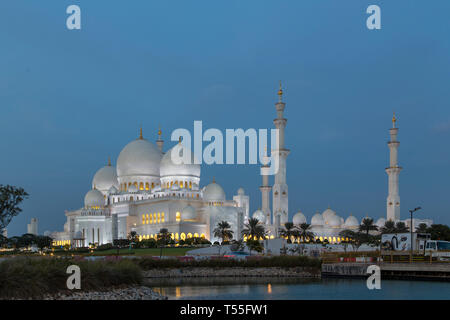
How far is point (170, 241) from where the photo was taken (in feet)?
258

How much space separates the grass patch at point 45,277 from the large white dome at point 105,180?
78815mm

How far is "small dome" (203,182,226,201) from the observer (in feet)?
301

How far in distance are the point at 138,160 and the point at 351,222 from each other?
4800cm

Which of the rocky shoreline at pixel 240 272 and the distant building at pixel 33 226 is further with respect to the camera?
the distant building at pixel 33 226

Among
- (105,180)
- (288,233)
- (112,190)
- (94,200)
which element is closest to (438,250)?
(288,233)

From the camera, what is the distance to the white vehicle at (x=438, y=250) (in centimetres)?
4597

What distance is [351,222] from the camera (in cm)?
12425

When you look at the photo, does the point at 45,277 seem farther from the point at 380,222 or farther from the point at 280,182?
the point at 380,222

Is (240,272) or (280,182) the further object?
(280,182)

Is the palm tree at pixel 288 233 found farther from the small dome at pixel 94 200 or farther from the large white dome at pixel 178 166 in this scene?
the small dome at pixel 94 200

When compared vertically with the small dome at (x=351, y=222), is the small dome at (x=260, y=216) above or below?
above

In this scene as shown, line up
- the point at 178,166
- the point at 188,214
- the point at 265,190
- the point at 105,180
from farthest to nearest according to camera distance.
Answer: the point at 105,180, the point at 265,190, the point at 178,166, the point at 188,214

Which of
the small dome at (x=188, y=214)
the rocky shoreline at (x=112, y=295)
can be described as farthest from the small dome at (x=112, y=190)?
the rocky shoreline at (x=112, y=295)

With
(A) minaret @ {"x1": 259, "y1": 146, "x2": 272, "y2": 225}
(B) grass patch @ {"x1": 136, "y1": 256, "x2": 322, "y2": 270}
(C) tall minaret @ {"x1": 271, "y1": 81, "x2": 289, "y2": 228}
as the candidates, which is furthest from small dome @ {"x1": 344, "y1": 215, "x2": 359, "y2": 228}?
(B) grass patch @ {"x1": 136, "y1": 256, "x2": 322, "y2": 270}
